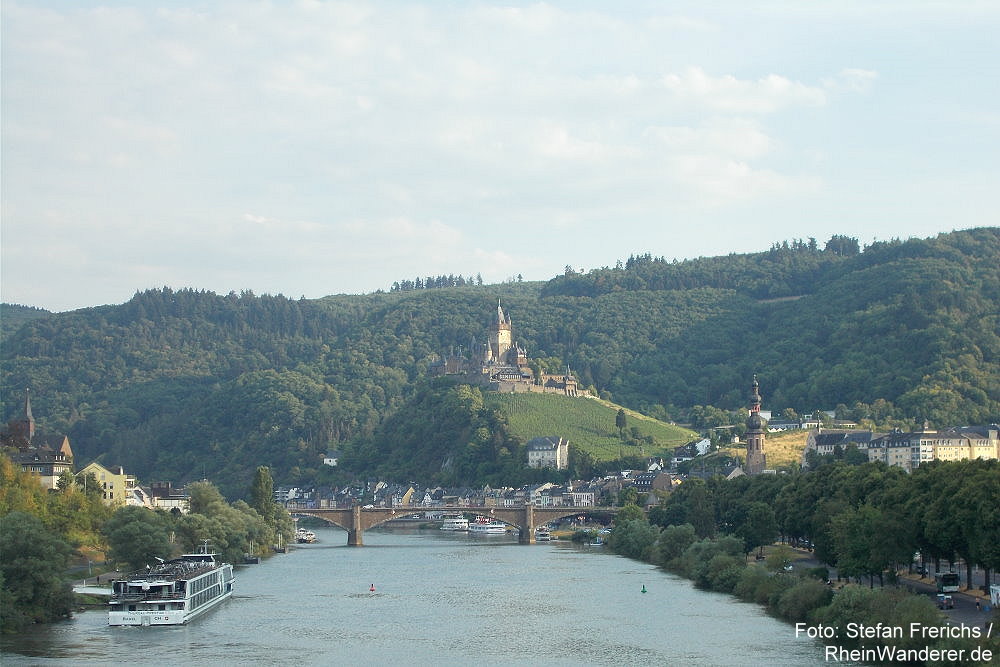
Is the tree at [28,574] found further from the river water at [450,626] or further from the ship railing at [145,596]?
the ship railing at [145,596]

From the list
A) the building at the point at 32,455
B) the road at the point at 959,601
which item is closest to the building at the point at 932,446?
the road at the point at 959,601

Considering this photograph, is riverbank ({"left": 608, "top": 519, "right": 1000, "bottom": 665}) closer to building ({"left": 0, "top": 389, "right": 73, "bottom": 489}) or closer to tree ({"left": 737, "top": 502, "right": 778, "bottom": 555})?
tree ({"left": 737, "top": 502, "right": 778, "bottom": 555})

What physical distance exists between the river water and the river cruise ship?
724 mm

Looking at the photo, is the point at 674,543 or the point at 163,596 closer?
the point at 163,596

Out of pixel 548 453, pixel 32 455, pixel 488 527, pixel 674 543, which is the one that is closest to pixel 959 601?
pixel 674 543

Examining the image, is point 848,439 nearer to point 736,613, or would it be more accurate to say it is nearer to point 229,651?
point 736,613

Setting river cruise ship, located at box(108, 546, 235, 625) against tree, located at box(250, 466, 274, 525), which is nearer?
river cruise ship, located at box(108, 546, 235, 625)

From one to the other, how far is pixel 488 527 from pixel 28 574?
9840 cm

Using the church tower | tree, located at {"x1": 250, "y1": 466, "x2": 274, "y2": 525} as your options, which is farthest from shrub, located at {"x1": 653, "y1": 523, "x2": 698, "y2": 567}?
the church tower

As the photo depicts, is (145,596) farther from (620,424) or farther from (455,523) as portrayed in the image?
(620,424)

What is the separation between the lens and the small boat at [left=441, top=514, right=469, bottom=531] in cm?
16850

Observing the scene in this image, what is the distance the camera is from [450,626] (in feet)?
230

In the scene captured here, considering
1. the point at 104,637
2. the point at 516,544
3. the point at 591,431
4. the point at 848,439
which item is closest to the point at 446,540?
the point at 516,544

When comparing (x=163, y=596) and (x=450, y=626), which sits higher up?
(x=163, y=596)
